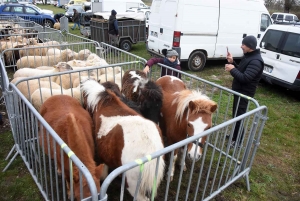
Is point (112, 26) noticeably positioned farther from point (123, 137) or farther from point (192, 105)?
point (123, 137)

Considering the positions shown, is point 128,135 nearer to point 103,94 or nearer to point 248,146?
point 103,94

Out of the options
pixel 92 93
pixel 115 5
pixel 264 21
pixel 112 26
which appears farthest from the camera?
pixel 115 5

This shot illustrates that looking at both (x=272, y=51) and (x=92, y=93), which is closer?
(x=92, y=93)

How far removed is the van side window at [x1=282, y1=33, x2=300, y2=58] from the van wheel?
322cm

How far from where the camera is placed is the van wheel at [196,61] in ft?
31.2

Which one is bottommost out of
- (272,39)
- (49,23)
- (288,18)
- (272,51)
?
(49,23)

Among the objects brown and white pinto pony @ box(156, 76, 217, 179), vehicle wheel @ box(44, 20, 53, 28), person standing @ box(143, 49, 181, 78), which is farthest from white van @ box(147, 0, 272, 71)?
vehicle wheel @ box(44, 20, 53, 28)

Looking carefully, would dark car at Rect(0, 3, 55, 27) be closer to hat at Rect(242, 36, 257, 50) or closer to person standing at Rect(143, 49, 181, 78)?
person standing at Rect(143, 49, 181, 78)

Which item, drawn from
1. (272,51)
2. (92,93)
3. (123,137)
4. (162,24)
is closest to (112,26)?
(162,24)

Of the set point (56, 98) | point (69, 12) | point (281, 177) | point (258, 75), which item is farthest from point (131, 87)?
point (69, 12)

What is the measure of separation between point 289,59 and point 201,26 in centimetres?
338

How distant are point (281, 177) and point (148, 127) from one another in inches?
→ 122

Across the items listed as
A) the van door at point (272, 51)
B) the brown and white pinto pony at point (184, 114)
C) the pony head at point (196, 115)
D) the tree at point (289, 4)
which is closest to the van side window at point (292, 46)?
the van door at point (272, 51)

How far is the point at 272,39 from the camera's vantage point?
7730 millimetres
